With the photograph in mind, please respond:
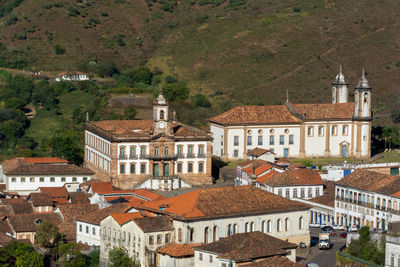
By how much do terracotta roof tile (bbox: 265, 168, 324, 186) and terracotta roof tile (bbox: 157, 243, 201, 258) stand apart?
63.9 feet

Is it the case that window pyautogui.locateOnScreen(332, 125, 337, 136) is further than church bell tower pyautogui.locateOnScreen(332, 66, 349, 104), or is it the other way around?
church bell tower pyautogui.locateOnScreen(332, 66, 349, 104)

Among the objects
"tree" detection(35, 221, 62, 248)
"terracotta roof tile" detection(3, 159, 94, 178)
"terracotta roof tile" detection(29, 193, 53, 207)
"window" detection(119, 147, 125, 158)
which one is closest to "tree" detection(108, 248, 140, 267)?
A: "tree" detection(35, 221, 62, 248)

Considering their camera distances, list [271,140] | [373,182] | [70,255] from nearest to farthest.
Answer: [70,255], [373,182], [271,140]

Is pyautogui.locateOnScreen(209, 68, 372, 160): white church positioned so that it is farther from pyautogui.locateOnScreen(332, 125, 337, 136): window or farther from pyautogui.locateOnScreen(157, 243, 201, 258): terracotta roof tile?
pyautogui.locateOnScreen(157, 243, 201, 258): terracotta roof tile


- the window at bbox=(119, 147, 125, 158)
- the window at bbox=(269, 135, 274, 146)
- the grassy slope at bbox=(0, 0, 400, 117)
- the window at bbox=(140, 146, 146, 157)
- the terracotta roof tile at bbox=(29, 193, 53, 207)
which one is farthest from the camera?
the grassy slope at bbox=(0, 0, 400, 117)

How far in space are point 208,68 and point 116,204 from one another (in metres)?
76.0

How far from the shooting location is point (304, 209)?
69.1m

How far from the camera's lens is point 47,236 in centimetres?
7062

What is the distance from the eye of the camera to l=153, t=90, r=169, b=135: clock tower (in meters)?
89.4

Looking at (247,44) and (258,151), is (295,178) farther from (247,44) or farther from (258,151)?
(247,44)

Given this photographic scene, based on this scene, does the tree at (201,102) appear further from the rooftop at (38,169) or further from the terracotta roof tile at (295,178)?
the terracotta roof tile at (295,178)

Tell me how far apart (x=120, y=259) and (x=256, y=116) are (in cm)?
4026

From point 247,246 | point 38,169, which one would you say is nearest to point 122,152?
point 38,169

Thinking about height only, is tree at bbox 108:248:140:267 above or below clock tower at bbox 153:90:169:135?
below
